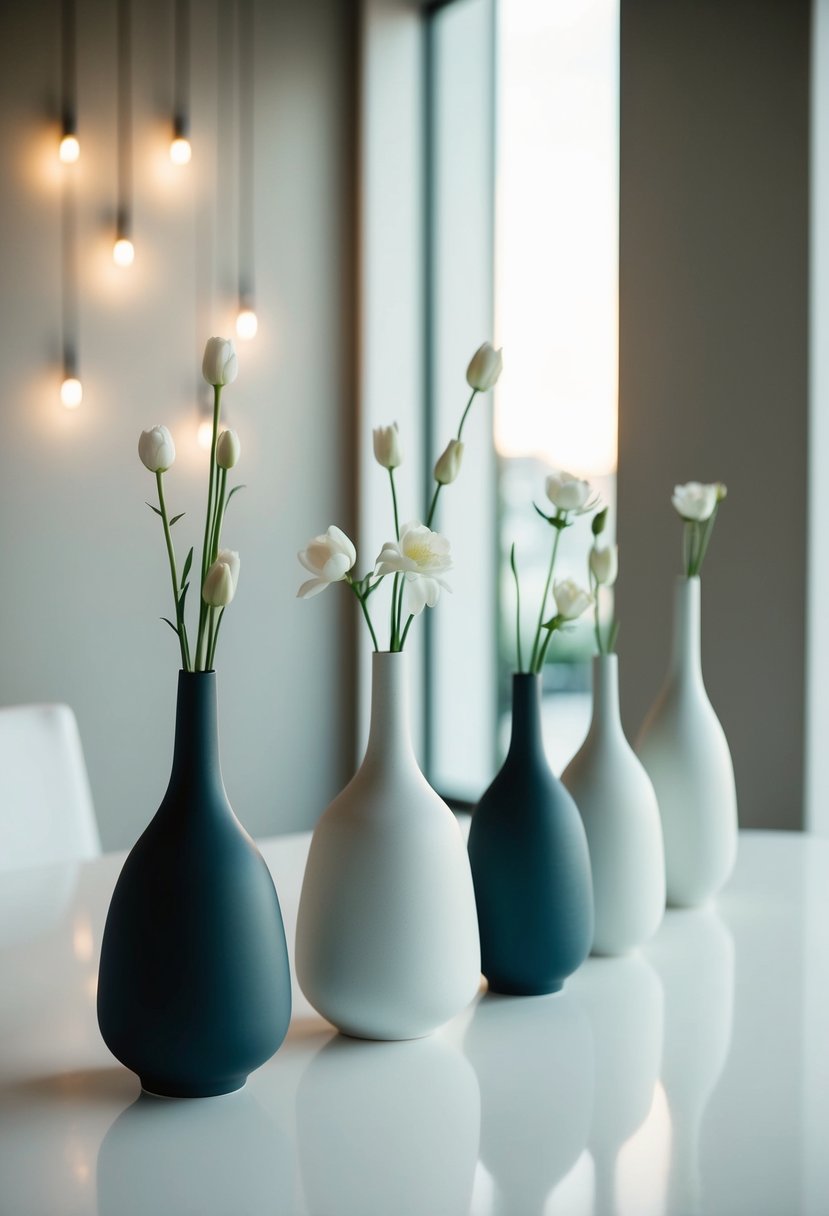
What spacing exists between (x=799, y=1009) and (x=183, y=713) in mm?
570

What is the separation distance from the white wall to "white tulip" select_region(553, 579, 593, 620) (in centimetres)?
188

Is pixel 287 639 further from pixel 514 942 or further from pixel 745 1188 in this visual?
pixel 745 1188

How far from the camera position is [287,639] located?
305cm

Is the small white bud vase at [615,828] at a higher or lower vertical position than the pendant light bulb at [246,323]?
lower

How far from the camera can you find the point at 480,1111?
2.54ft

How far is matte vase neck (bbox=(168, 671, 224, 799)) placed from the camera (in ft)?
2.50

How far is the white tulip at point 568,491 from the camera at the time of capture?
3.22 feet

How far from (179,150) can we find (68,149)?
283 mm

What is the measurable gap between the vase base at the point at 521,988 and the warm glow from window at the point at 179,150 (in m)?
2.33

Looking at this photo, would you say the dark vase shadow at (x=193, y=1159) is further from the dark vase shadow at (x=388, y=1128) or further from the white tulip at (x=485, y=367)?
the white tulip at (x=485, y=367)

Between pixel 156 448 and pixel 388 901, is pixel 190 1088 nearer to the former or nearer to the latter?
pixel 388 901

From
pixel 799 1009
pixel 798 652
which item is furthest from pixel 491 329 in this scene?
pixel 799 1009

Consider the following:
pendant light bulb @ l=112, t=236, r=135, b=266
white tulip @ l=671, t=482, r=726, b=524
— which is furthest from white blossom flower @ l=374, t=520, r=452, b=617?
pendant light bulb @ l=112, t=236, r=135, b=266

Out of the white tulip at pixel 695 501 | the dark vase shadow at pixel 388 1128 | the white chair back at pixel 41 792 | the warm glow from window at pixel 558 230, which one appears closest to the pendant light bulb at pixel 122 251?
the warm glow from window at pixel 558 230
